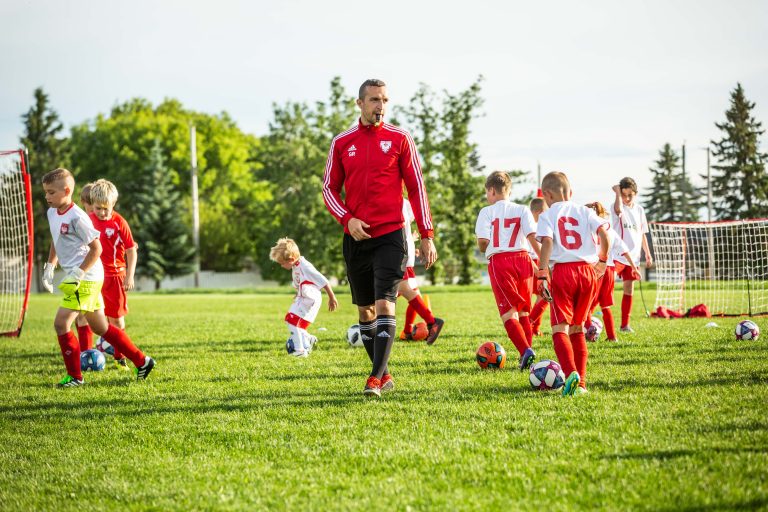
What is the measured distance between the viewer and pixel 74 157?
186 feet

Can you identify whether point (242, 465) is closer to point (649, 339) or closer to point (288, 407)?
point (288, 407)

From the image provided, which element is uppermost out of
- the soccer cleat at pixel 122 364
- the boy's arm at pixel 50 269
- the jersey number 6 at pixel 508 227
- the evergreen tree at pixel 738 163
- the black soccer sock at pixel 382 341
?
the evergreen tree at pixel 738 163

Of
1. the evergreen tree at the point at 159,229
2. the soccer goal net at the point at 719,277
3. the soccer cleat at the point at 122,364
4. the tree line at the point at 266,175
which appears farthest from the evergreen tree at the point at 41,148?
the soccer cleat at the point at 122,364

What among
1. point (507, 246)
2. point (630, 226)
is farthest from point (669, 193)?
point (507, 246)

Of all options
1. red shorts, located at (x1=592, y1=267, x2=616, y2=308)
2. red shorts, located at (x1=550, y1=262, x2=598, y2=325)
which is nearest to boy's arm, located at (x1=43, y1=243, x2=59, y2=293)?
red shorts, located at (x1=550, y1=262, x2=598, y2=325)

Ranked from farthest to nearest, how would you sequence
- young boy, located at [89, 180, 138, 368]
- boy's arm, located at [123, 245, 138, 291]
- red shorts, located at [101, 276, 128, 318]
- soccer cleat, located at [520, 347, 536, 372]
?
red shorts, located at [101, 276, 128, 318] → young boy, located at [89, 180, 138, 368] → boy's arm, located at [123, 245, 138, 291] → soccer cleat, located at [520, 347, 536, 372]

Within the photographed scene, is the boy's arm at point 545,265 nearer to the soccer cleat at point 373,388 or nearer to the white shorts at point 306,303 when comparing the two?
the soccer cleat at point 373,388

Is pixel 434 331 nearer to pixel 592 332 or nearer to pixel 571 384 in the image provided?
pixel 592 332

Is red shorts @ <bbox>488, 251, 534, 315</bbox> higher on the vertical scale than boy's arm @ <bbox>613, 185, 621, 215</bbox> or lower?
lower

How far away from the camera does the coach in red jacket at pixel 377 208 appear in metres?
5.89

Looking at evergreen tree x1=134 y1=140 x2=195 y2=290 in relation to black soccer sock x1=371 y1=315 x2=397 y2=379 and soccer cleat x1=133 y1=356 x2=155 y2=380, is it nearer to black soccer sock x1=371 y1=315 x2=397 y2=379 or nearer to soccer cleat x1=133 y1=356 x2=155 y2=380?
soccer cleat x1=133 y1=356 x2=155 y2=380

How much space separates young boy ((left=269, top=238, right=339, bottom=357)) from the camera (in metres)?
8.80

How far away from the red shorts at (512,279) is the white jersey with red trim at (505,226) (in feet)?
0.28

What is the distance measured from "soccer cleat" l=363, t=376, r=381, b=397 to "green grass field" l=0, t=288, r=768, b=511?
0.16 meters
